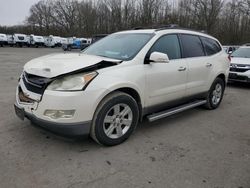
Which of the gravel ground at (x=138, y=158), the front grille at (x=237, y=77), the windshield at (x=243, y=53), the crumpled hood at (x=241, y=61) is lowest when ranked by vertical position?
the gravel ground at (x=138, y=158)

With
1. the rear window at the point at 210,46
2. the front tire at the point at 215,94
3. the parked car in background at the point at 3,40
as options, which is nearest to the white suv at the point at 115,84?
the rear window at the point at 210,46

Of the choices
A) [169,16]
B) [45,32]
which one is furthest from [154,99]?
[45,32]

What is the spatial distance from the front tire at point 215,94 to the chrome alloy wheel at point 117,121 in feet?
8.59

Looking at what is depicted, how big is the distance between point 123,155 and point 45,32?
69.0 m

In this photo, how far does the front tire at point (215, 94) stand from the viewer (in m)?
5.79

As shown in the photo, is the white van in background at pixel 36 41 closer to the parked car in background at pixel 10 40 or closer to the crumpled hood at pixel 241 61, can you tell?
the parked car in background at pixel 10 40

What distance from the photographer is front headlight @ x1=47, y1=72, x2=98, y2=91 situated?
3262 millimetres

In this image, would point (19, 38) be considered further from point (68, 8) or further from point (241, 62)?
point (241, 62)

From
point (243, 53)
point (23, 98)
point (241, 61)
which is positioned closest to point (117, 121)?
point (23, 98)

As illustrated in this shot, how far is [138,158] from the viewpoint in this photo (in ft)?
11.3

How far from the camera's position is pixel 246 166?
131 inches

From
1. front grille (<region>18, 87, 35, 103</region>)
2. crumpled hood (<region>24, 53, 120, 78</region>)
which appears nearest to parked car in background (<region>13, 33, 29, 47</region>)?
front grille (<region>18, 87, 35, 103</region>)

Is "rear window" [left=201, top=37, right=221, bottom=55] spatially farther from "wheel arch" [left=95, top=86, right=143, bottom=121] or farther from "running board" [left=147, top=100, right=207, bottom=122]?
"wheel arch" [left=95, top=86, right=143, bottom=121]

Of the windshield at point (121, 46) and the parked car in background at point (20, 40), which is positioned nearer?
the windshield at point (121, 46)
